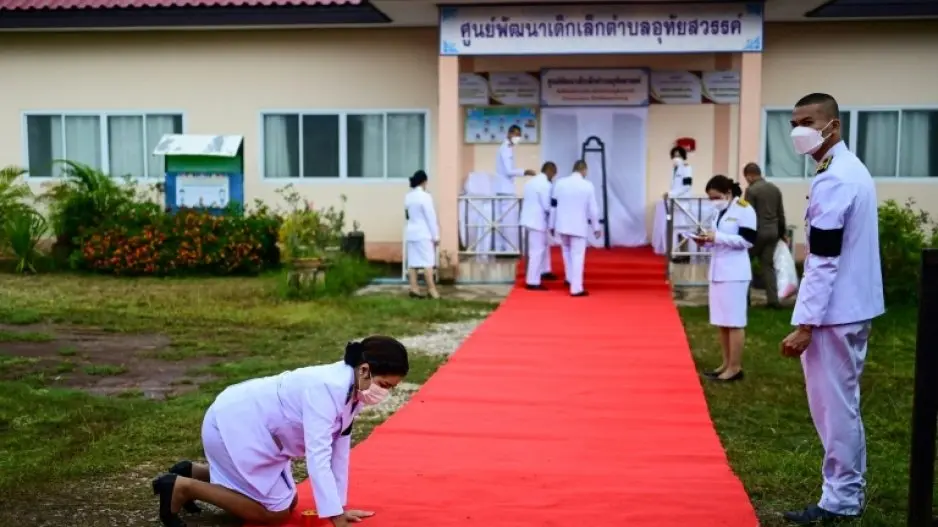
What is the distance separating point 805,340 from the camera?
187 inches

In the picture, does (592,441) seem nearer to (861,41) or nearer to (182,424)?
(182,424)

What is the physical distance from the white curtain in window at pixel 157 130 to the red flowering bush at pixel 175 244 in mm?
1877

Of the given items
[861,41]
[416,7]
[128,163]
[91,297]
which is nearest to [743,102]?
[861,41]

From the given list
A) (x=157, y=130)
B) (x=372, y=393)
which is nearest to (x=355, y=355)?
(x=372, y=393)

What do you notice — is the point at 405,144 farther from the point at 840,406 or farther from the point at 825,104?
the point at 840,406

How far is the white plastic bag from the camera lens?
35.1 feet

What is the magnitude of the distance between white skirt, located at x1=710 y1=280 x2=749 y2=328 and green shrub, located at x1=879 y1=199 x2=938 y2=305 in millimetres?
4529

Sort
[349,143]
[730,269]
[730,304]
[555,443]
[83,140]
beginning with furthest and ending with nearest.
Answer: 1. [83,140]
2. [349,143]
3. [730,269]
4. [730,304]
5. [555,443]

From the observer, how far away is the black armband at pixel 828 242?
4664mm

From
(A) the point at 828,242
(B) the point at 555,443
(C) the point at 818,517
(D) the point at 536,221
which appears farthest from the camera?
(D) the point at 536,221

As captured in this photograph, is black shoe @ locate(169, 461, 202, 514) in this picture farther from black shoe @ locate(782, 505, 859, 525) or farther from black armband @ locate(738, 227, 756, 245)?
black armband @ locate(738, 227, 756, 245)

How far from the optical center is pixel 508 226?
14.4 metres

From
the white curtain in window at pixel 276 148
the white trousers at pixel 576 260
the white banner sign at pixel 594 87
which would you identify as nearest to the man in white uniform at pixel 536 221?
the white trousers at pixel 576 260

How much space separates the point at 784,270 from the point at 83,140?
1172 cm
